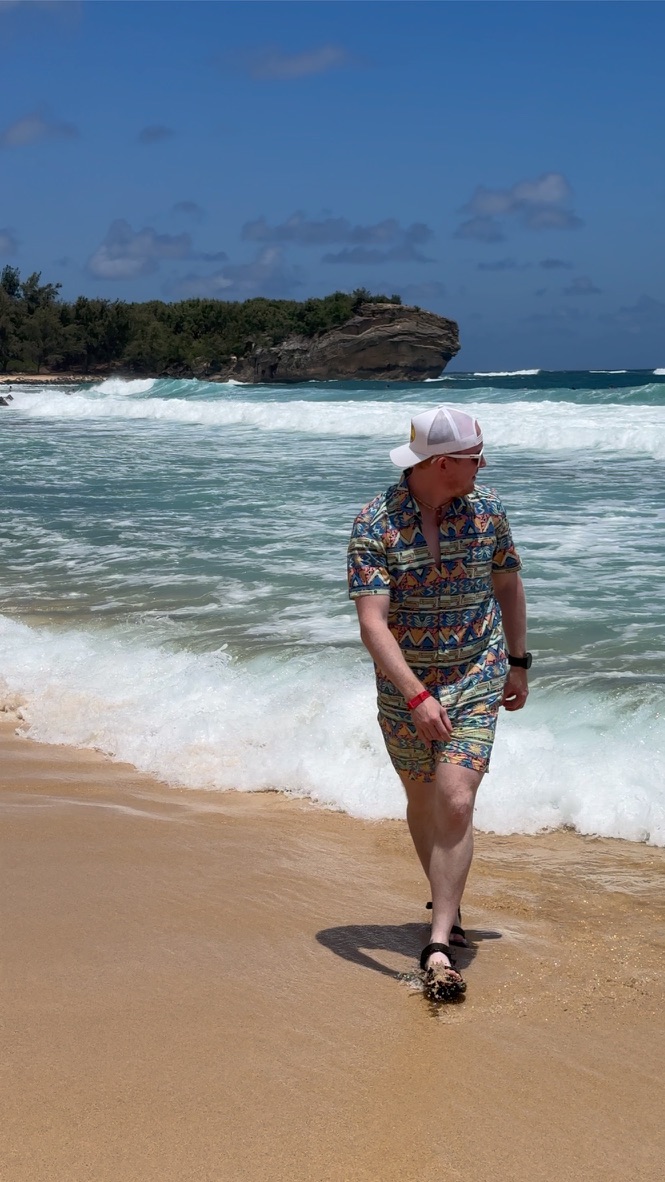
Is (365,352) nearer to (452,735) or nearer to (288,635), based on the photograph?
(288,635)

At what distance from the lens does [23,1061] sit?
2887 mm

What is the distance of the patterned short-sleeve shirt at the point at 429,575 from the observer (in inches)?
137

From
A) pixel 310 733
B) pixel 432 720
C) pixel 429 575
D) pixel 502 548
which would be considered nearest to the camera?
pixel 432 720

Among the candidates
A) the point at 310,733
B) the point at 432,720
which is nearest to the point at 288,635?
the point at 310,733

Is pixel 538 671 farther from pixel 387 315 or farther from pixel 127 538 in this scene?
pixel 387 315

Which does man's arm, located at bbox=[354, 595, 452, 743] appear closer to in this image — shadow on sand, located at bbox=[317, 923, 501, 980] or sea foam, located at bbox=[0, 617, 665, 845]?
shadow on sand, located at bbox=[317, 923, 501, 980]

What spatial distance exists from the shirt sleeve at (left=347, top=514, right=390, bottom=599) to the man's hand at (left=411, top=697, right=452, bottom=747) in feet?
1.13

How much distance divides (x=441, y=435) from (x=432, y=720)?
81 cm

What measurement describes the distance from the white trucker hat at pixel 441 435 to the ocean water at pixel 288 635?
2.13 m

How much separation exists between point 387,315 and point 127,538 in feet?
234

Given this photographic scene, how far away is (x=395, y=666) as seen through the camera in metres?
3.37

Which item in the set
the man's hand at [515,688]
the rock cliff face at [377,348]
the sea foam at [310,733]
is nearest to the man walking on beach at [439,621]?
the man's hand at [515,688]

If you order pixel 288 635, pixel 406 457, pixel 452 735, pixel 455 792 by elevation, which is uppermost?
pixel 406 457

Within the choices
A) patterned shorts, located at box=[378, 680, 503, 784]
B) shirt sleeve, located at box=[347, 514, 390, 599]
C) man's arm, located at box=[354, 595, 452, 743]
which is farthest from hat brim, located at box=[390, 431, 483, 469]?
patterned shorts, located at box=[378, 680, 503, 784]
